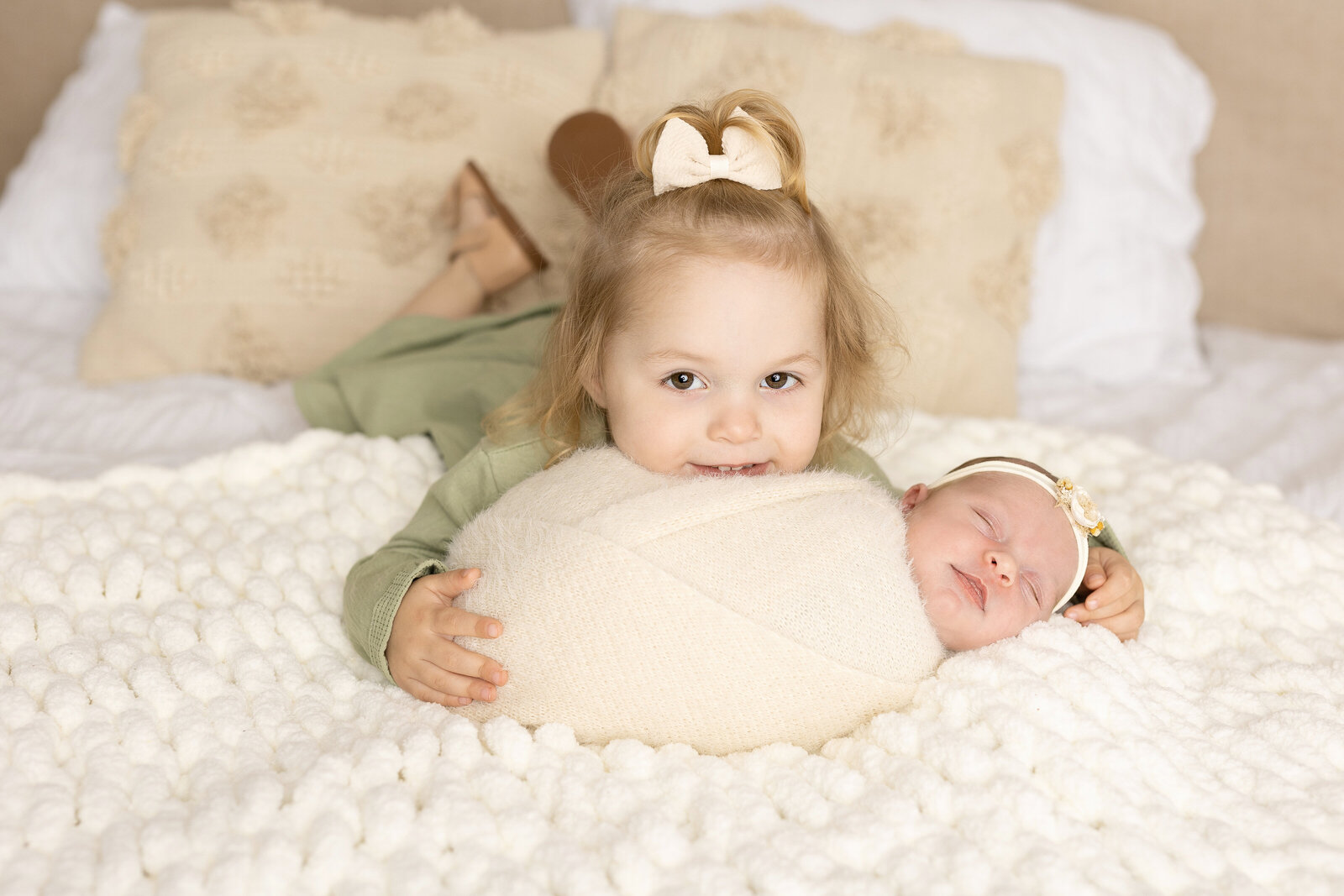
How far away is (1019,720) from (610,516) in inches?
14.7

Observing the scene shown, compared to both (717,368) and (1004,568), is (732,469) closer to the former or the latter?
(717,368)

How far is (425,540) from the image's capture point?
1.11 metres

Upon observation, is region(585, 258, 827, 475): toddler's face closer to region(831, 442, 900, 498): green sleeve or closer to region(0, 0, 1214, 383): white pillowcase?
region(831, 442, 900, 498): green sleeve

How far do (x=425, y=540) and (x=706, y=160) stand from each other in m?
0.49

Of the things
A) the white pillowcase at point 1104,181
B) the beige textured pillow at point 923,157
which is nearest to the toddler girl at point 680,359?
the beige textured pillow at point 923,157

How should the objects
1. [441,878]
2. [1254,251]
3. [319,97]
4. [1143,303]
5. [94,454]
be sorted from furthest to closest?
[1254,251]
[1143,303]
[319,97]
[94,454]
[441,878]

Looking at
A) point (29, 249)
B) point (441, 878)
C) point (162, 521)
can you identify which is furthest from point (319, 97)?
point (441, 878)

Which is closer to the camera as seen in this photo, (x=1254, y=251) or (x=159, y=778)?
(x=159, y=778)

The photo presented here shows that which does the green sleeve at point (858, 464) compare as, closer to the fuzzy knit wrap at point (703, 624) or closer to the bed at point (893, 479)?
the bed at point (893, 479)

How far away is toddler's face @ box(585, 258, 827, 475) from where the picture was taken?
40.6 inches

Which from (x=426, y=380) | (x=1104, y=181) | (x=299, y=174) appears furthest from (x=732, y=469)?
(x=1104, y=181)

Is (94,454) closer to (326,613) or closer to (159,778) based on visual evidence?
(326,613)

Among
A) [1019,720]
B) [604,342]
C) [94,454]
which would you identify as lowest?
[94,454]

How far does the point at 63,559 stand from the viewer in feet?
3.44
